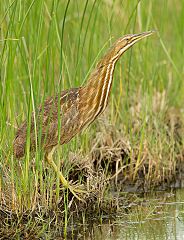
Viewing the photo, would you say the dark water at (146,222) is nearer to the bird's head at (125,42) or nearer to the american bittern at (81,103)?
the american bittern at (81,103)

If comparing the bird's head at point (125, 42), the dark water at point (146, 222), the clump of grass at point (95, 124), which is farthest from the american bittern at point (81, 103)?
the dark water at point (146, 222)

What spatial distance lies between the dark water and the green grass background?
0.40m

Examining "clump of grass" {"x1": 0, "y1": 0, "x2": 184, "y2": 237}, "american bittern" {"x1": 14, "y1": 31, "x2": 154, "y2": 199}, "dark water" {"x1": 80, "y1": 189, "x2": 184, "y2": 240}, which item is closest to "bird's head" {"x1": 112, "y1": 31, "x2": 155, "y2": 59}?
"american bittern" {"x1": 14, "y1": 31, "x2": 154, "y2": 199}

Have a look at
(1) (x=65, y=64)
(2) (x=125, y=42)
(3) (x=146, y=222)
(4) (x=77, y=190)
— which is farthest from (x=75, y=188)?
(2) (x=125, y=42)

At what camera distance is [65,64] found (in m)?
4.86

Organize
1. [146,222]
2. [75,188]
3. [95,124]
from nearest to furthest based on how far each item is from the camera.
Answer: [146,222] < [75,188] < [95,124]

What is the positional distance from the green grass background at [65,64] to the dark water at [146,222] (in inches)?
15.6

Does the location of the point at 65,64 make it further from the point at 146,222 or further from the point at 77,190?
the point at 146,222

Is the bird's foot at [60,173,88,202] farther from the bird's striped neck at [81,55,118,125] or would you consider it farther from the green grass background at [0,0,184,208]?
the bird's striped neck at [81,55,118,125]

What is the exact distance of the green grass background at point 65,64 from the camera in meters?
4.25

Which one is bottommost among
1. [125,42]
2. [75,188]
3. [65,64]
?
[75,188]

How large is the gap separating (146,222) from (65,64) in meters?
1.12

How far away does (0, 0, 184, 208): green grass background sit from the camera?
13.9ft

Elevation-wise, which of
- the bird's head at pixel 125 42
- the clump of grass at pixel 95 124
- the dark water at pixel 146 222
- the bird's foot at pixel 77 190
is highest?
the bird's head at pixel 125 42
